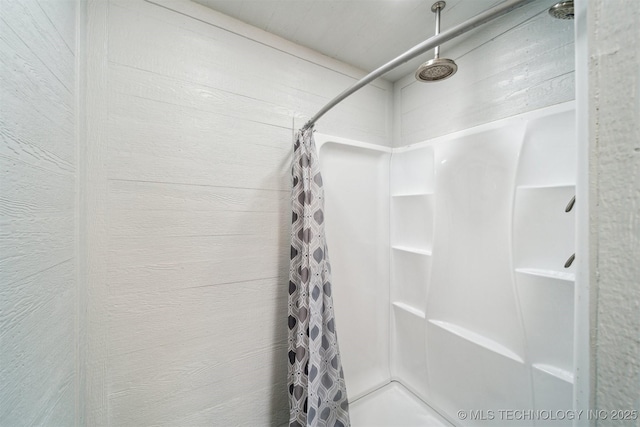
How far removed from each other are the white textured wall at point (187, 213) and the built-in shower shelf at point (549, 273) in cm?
106

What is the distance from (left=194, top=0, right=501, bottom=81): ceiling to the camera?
0.98 metres

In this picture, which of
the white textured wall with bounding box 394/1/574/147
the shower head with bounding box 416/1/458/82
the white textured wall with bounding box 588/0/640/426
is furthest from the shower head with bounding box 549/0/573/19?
the white textured wall with bounding box 588/0/640/426

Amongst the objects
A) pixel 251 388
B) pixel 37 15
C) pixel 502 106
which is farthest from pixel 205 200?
pixel 502 106

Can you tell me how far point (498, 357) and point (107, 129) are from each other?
1838 mm

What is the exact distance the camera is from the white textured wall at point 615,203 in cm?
21

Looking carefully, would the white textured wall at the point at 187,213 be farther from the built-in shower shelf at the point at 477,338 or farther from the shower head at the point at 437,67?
the built-in shower shelf at the point at 477,338

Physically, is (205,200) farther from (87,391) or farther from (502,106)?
(502,106)

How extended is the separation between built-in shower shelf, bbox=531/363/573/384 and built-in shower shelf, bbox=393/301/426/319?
485mm

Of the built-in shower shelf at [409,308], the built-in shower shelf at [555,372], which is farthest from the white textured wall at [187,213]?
the built-in shower shelf at [555,372]

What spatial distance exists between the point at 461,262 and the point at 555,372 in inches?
19.4

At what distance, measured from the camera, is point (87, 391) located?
788 mm

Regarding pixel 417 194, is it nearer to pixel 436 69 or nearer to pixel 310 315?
pixel 436 69

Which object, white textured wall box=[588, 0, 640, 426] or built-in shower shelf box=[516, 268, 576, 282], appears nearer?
white textured wall box=[588, 0, 640, 426]

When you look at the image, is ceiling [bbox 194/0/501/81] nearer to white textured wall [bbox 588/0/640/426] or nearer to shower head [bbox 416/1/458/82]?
shower head [bbox 416/1/458/82]
